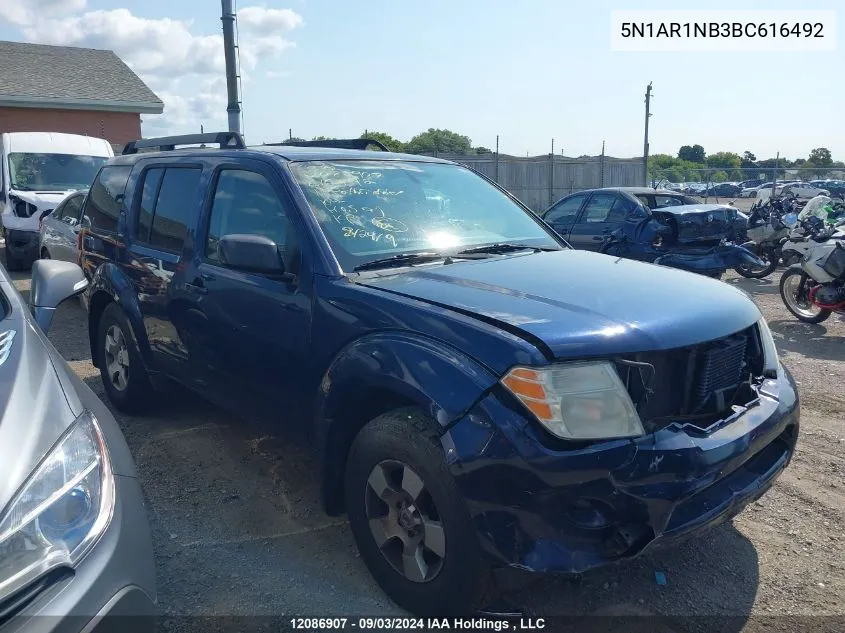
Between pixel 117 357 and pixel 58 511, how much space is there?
11.3 ft

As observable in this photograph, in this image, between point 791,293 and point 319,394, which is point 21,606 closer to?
point 319,394

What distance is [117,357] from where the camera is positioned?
5.07 m

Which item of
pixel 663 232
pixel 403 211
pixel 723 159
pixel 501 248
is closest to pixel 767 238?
pixel 663 232

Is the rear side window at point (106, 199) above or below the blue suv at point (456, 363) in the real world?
above

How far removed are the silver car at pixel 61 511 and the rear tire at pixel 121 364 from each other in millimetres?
2450

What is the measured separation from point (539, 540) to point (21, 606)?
59.1 inches

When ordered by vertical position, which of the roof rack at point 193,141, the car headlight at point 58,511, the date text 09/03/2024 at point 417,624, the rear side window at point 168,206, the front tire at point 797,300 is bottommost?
the date text 09/03/2024 at point 417,624

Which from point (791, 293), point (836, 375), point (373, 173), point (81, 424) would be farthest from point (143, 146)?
point (791, 293)

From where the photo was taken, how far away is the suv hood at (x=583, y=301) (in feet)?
8.31

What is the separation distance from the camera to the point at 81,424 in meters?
2.13

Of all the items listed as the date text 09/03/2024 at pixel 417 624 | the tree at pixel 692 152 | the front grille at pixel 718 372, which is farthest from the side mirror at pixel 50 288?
the tree at pixel 692 152

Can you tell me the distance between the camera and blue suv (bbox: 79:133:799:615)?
2381 mm

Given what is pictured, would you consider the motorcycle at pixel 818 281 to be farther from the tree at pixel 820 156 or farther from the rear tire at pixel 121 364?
the tree at pixel 820 156

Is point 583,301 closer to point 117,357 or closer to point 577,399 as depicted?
point 577,399
